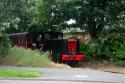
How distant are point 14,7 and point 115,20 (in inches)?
348

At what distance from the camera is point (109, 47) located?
100ft

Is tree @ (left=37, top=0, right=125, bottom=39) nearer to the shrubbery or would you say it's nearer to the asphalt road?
the shrubbery

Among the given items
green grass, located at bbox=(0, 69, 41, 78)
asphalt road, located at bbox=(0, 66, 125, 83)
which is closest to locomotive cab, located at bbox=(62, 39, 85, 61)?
asphalt road, located at bbox=(0, 66, 125, 83)

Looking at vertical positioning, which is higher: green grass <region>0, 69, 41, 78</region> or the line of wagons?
the line of wagons

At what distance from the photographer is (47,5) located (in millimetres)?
31812

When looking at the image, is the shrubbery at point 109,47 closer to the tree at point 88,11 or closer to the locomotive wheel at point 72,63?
the tree at point 88,11

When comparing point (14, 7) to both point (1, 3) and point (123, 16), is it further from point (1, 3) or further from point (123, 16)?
point (123, 16)

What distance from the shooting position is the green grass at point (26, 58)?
26.3 metres

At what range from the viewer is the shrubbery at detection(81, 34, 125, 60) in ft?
99.0

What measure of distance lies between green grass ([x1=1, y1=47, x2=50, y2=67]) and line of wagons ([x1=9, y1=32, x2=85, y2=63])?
7.70 feet

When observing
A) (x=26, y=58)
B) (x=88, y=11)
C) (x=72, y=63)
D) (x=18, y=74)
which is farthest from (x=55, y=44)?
(x=18, y=74)

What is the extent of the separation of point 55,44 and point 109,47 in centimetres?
384

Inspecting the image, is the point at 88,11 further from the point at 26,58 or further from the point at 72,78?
the point at 72,78

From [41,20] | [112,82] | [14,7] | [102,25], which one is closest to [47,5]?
[41,20]
